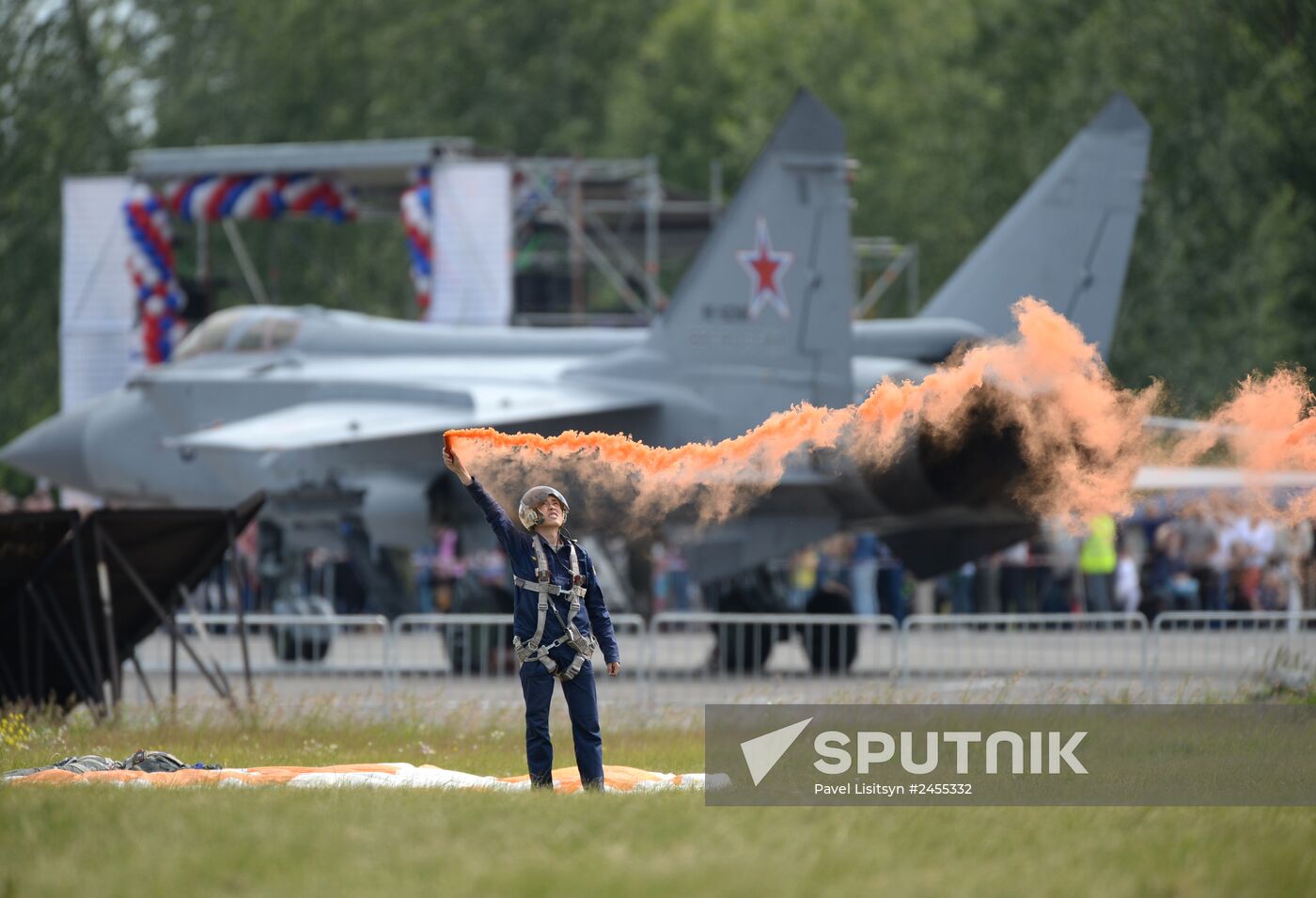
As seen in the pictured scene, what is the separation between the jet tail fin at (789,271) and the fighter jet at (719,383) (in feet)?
0.07

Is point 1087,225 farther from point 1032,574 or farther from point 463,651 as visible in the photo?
point 1032,574

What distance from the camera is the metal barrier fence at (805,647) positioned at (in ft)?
53.4

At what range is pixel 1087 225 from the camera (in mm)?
19828

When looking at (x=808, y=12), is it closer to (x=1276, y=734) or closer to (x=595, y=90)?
(x=595, y=90)

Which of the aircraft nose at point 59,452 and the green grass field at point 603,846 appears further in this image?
the aircraft nose at point 59,452

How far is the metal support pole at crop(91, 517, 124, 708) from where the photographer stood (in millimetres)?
13805

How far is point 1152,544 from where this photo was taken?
92.6 feet

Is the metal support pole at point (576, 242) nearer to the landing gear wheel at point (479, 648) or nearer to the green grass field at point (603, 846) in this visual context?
the landing gear wheel at point (479, 648)

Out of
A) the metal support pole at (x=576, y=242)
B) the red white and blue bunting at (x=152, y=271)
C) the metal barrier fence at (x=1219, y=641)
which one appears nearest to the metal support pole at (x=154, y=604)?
the metal barrier fence at (x=1219, y=641)

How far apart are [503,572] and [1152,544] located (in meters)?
10.2

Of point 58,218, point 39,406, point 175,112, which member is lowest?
point 39,406

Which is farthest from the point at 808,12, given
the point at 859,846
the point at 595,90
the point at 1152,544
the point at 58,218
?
the point at 859,846

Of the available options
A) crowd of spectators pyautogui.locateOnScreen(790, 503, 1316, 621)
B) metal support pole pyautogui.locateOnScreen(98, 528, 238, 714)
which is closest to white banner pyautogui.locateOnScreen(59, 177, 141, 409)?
crowd of spectators pyautogui.locateOnScreen(790, 503, 1316, 621)

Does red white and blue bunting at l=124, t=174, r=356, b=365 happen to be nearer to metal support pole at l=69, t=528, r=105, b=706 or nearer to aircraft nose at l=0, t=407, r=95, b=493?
aircraft nose at l=0, t=407, r=95, b=493
